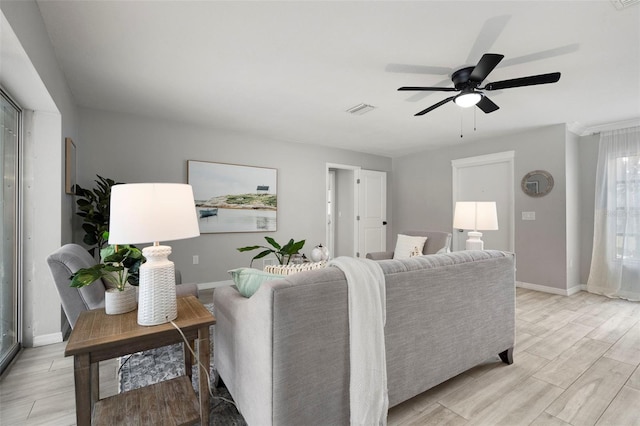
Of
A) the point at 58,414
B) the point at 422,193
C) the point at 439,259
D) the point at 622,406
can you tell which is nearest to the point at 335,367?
the point at 439,259

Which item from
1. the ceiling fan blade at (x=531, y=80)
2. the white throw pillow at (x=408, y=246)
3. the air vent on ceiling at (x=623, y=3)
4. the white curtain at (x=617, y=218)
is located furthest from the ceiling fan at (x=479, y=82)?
the white curtain at (x=617, y=218)

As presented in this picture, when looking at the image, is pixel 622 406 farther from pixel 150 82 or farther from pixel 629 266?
pixel 150 82

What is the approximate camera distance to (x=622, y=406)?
164cm

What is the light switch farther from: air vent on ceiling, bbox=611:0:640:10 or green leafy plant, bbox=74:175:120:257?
green leafy plant, bbox=74:175:120:257

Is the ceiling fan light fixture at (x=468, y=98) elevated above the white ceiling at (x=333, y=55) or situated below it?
below

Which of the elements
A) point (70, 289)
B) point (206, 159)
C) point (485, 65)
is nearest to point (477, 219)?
point (485, 65)

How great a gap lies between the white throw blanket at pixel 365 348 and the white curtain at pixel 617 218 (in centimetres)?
431

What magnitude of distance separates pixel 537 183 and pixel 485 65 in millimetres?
2926

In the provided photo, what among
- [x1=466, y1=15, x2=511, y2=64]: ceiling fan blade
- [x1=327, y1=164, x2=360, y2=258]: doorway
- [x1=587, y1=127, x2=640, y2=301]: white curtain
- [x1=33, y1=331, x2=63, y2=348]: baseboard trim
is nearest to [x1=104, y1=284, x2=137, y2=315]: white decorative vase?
[x1=33, y1=331, x2=63, y2=348]: baseboard trim

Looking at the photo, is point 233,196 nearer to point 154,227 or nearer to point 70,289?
point 70,289

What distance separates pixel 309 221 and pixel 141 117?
9.37 feet

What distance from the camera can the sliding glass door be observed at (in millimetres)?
1991

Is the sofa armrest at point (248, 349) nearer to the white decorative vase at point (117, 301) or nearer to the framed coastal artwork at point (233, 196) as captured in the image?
the white decorative vase at point (117, 301)

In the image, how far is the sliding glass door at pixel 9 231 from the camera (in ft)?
6.53
